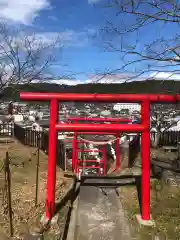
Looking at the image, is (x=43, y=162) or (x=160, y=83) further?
(x=43, y=162)

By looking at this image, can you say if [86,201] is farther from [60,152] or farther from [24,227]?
[60,152]

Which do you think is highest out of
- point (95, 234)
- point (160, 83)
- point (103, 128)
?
point (160, 83)

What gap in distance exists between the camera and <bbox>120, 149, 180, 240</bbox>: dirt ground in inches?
151

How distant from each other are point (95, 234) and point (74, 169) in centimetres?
387

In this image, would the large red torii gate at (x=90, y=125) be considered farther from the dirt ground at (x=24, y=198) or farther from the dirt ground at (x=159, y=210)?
the dirt ground at (x=159, y=210)

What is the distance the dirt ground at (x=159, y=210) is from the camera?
385cm

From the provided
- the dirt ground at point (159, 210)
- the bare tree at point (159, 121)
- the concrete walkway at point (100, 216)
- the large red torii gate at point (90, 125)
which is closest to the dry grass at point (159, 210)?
the dirt ground at point (159, 210)

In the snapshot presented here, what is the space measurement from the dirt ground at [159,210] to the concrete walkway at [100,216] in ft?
0.50

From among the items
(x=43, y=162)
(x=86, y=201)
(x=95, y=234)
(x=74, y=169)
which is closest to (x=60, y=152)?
(x=43, y=162)

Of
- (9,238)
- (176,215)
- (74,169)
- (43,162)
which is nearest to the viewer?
(9,238)

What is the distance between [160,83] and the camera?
477 cm

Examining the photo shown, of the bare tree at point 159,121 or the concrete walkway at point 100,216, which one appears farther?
the bare tree at point 159,121

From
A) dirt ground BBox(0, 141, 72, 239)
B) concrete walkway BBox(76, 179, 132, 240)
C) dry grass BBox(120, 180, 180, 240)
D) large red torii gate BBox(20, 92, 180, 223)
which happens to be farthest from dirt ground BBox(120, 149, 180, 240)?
dirt ground BBox(0, 141, 72, 239)

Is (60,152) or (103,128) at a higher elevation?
(103,128)
